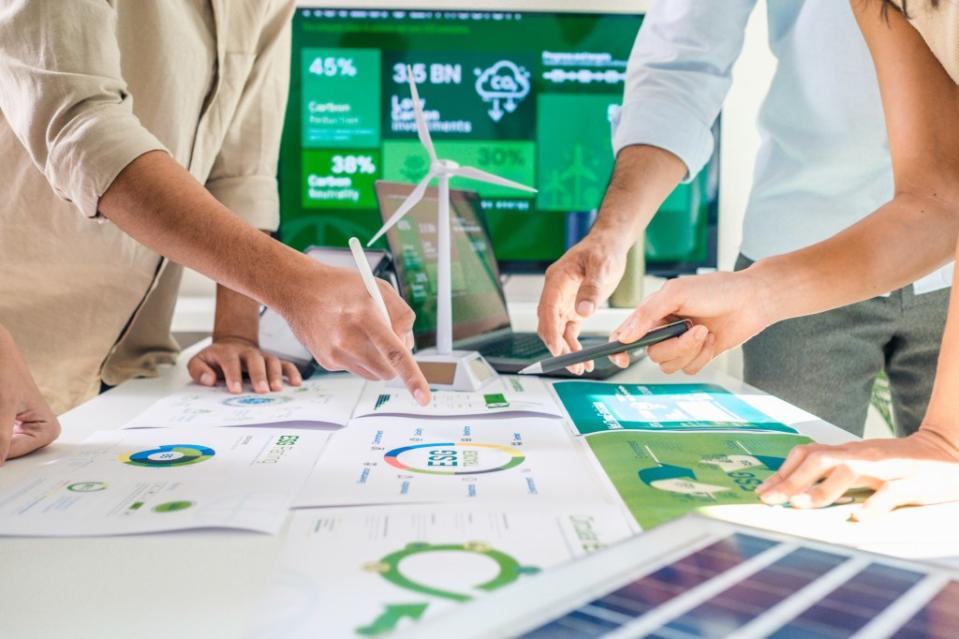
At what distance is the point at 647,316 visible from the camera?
100cm

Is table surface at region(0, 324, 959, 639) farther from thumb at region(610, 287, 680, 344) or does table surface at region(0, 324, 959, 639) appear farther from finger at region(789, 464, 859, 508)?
thumb at region(610, 287, 680, 344)

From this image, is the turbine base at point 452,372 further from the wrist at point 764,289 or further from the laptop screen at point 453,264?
the wrist at point 764,289

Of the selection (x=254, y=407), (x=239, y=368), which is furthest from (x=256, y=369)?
(x=254, y=407)

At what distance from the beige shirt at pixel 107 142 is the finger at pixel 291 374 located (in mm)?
229

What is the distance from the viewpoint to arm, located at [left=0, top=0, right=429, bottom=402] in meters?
0.80

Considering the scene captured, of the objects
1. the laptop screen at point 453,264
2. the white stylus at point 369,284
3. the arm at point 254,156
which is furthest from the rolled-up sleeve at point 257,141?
the white stylus at point 369,284

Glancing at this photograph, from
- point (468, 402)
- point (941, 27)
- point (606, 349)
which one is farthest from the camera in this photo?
point (468, 402)

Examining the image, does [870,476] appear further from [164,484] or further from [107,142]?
[107,142]

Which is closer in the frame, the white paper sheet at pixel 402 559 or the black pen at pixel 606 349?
the white paper sheet at pixel 402 559

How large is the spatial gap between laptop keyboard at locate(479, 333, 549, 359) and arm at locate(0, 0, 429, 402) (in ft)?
1.82

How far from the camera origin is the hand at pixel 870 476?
2.11 feet

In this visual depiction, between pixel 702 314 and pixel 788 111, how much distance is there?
0.51 m

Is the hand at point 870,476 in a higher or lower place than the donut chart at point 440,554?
higher

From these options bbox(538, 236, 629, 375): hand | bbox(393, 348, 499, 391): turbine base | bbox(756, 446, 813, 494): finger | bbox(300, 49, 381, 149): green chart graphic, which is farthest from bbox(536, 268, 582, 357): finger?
bbox(300, 49, 381, 149): green chart graphic
